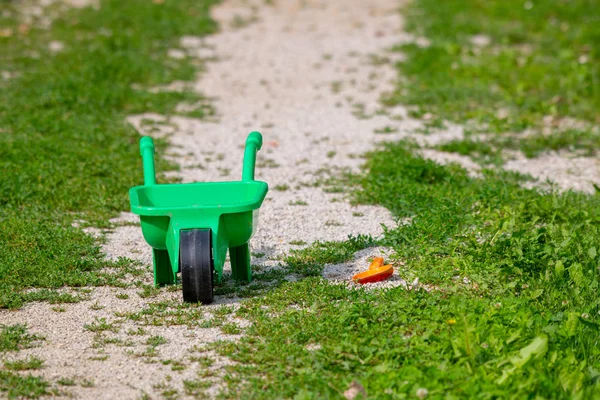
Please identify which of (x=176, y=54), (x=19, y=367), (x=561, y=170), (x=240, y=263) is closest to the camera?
(x=19, y=367)

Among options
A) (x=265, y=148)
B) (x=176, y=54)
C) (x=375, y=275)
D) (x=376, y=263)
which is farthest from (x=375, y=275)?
(x=176, y=54)

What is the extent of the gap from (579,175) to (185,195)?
4384 millimetres

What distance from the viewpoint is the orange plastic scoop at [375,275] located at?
223 inches

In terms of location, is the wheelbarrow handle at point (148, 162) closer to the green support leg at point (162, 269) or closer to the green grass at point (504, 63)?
the green support leg at point (162, 269)

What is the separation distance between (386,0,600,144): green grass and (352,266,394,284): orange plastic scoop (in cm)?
402

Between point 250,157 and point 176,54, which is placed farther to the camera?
point 176,54

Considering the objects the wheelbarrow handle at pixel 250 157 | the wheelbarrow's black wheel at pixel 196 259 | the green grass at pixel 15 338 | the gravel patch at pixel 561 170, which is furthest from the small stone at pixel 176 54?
the green grass at pixel 15 338

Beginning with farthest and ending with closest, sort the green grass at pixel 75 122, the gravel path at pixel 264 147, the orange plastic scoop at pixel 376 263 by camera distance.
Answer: the green grass at pixel 75 122 → the orange plastic scoop at pixel 376 263 → the gravel path at pixel 264 147

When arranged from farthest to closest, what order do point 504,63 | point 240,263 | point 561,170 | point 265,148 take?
point 504,63
point 265,148
point 561,170
point 240,263

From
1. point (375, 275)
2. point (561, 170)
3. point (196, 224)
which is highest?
point (196, 224)

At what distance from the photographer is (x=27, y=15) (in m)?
12.8

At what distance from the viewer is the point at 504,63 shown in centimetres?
1115

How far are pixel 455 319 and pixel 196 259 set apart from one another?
4.89 feet

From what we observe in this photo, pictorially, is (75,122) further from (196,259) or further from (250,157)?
(196,259)
